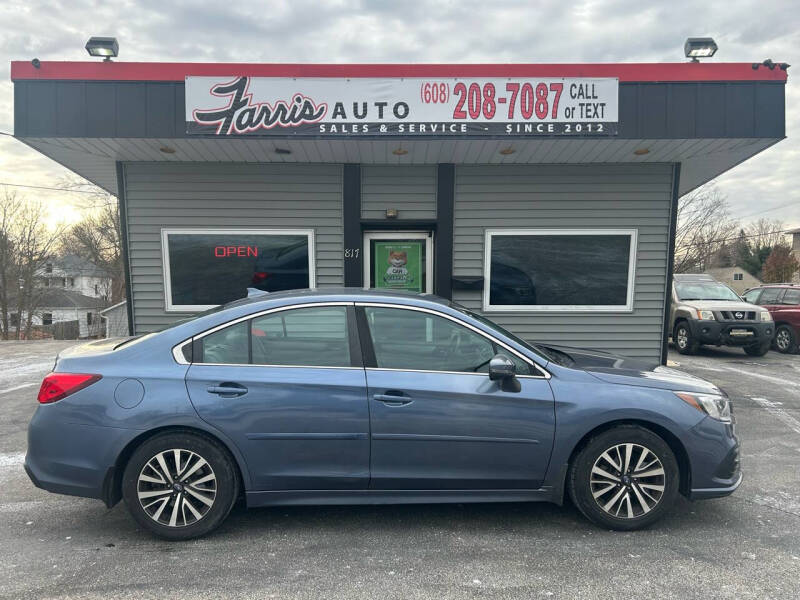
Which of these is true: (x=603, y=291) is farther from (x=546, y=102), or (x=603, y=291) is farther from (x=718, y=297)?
(x=718, y=297)

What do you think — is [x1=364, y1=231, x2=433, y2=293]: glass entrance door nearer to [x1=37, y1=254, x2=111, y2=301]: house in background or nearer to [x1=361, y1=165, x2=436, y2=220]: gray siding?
[x1=361, y1=165, x2=436, y2=220]: gray siding

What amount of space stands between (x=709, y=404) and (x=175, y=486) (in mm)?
3442

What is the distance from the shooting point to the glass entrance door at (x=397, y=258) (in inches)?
293

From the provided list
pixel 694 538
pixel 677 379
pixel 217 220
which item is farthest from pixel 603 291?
pixel 217 220

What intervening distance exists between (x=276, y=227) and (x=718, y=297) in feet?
34.2

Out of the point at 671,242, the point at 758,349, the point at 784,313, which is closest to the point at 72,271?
the point at 671,242

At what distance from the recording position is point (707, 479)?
324cm

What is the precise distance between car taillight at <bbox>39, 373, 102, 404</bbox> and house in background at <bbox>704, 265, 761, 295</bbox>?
172ft

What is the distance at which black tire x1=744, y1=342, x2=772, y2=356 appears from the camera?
11.1m

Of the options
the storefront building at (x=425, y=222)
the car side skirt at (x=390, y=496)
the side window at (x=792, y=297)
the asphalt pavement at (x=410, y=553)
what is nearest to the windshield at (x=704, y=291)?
the side window at (x=792, y=297)

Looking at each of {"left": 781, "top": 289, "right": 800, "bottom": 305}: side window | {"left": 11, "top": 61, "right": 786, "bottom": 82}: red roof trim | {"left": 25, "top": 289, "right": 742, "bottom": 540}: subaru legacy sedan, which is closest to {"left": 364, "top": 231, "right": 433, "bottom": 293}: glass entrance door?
{"left": 11, "top": 61, "right": 786, "bottom": 82}: red roof trim

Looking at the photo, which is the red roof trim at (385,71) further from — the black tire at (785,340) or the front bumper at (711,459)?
the black tire at (785,340)

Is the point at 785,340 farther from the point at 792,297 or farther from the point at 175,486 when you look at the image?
the point at 175,486

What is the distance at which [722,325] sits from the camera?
35.5 ft
